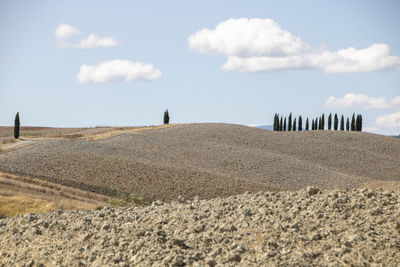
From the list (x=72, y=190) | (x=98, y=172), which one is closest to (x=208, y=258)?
(x=72, y=190)

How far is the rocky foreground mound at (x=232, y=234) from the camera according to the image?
31.0 feet

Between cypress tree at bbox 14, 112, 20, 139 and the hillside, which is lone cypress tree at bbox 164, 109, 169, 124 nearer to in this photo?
the hillside

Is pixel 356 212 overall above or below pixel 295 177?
above

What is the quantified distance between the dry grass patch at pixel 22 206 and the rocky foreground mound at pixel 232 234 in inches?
417

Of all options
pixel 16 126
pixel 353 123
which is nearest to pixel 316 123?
pixel 353 123

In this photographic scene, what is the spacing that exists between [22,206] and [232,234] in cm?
1709

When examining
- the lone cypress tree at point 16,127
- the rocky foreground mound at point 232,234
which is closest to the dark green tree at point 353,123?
the lone cypress tree at point 16,127

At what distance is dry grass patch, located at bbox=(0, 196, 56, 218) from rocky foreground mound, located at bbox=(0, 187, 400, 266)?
10602 millimetres

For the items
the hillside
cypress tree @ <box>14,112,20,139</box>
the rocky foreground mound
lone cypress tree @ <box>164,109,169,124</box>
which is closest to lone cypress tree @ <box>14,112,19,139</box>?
cypress tree @ <box>14,112,20,139</box>

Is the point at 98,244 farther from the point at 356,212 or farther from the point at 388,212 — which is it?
the point at 388,212

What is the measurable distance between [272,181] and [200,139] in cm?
1597

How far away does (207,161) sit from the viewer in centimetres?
4841

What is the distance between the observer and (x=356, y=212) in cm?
1102

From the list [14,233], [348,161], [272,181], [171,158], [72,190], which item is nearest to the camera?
[14,233]
